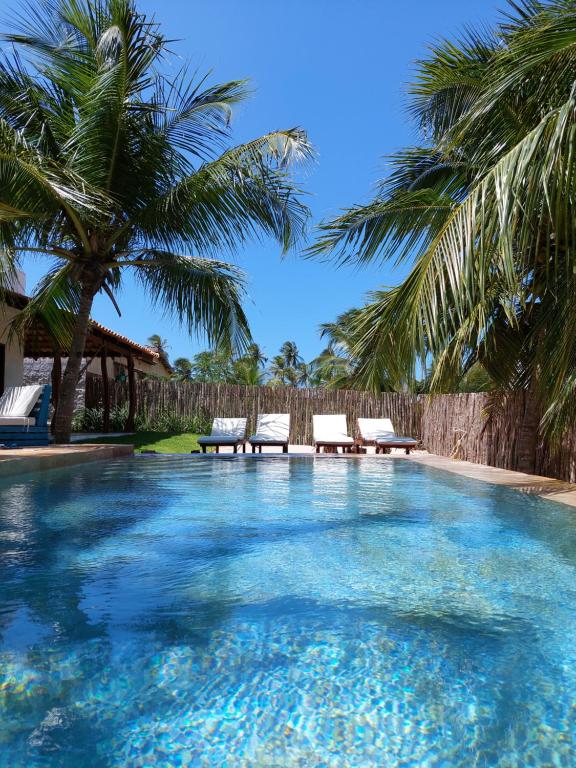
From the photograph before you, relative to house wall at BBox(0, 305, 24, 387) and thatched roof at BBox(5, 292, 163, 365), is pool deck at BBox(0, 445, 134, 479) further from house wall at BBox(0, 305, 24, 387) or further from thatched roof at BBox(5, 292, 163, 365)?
house wall at BBox(0, 305, 24, 387)

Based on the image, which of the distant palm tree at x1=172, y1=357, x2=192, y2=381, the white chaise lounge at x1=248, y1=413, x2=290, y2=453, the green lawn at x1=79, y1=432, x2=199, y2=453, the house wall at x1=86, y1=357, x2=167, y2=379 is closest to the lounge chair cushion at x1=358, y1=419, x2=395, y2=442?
the white chaise lounge at x1=248, y1=413, x2=290, y2=453

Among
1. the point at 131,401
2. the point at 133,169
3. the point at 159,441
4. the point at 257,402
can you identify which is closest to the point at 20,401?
the point at 133,169

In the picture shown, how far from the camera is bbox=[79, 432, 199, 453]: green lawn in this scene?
1165cm

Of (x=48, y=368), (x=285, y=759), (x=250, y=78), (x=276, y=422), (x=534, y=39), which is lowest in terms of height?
(x=285, y=759)

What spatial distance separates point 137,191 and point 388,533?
6.88 meters

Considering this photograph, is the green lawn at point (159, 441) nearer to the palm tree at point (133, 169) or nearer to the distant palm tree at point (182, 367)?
the palm tree at point (133, 169)

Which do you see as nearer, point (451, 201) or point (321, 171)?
point (451, 201)

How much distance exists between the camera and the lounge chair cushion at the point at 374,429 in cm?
1241

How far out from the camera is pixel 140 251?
28.3 feet

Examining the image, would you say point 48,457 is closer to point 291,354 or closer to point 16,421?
point 16,421

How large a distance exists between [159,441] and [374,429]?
4915mm

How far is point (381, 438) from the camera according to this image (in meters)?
11.8

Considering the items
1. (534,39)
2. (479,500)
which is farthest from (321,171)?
(479,500)

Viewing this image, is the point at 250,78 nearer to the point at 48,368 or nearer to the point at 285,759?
the point at 285,759
